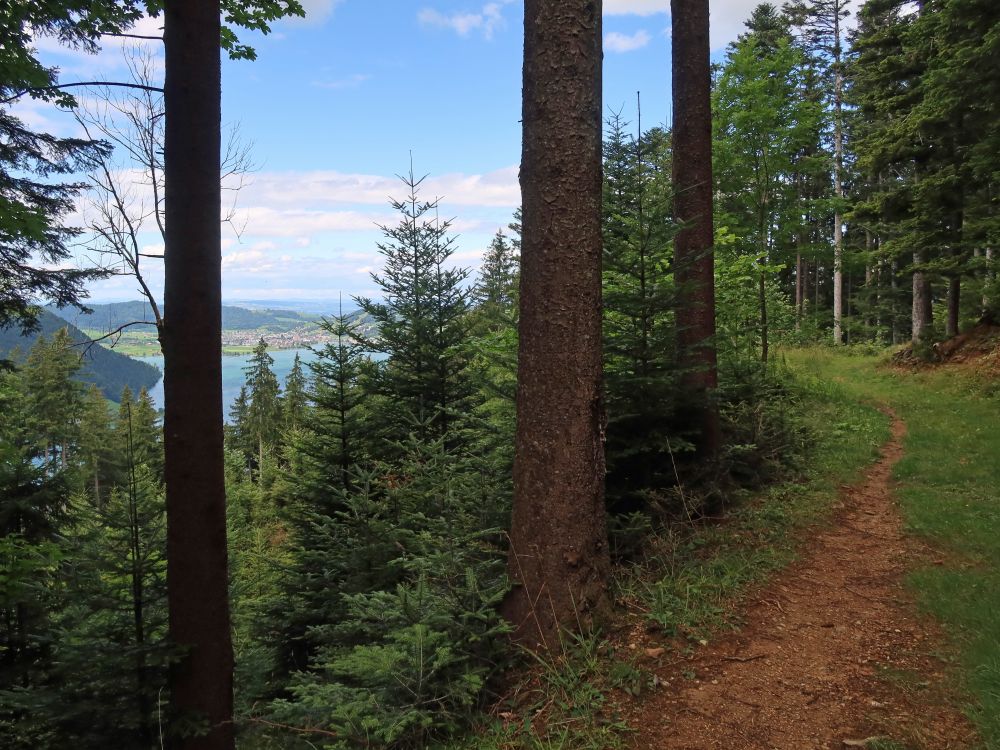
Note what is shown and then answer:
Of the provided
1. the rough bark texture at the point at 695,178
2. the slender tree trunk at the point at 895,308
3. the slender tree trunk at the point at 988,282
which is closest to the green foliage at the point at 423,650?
the rough bark texture at the point at 695,178

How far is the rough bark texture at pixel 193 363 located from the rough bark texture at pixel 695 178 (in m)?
4.47

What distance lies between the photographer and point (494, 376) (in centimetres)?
741

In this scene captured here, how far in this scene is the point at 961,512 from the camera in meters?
5.81

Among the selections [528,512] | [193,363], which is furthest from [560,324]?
[193,363]

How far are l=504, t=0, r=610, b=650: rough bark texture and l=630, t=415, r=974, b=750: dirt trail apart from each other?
2.71ft

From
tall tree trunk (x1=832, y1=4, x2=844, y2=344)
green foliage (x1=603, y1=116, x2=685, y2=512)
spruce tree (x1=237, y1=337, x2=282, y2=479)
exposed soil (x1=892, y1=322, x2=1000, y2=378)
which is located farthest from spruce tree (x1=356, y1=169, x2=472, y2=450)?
spruce tree (x1=237, y1=337, x2=282, y2=479)

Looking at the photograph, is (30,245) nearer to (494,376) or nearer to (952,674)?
(494,376)

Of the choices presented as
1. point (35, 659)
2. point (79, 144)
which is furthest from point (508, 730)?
point (79, 144)

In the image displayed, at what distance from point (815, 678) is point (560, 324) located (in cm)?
259

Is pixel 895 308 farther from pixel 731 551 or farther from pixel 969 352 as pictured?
pixel 731 551

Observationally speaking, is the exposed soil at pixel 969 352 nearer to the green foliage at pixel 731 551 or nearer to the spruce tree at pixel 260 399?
the green foliage at pixel 731 551

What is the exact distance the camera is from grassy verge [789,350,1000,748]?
129 inches

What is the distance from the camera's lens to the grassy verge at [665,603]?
2.95m

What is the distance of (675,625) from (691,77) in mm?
5646
